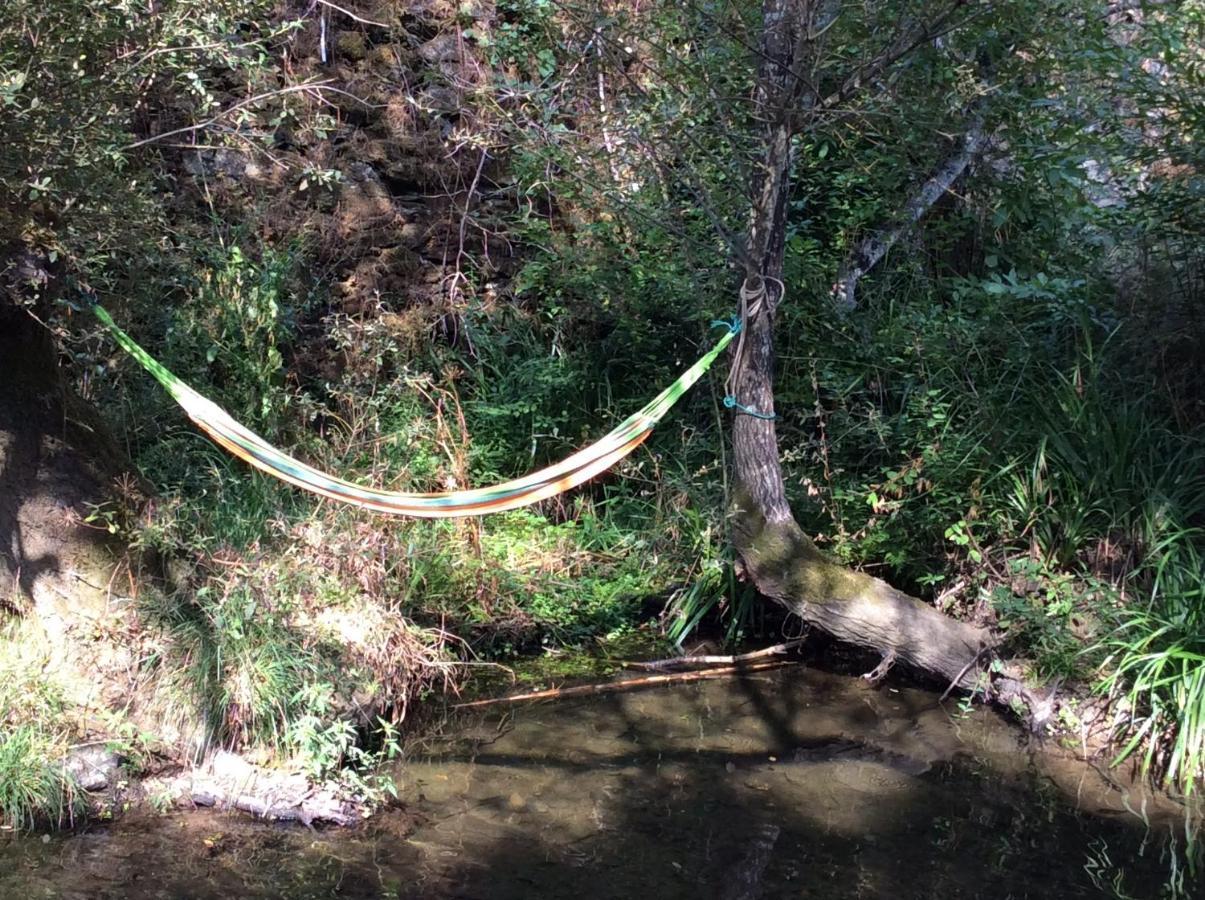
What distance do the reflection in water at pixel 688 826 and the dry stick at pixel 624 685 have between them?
75 mm

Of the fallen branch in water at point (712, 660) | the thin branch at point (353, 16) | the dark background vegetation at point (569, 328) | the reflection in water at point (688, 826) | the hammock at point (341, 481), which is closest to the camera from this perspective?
the reflection in water at point (688, 826)

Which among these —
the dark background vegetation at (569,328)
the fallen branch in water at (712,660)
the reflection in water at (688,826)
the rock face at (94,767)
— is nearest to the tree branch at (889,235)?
the dark background vegetation at (569,328)

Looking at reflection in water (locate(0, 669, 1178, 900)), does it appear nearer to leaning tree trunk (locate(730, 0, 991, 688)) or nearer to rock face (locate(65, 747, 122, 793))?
rock face (locate(65, 747, 122, 793))

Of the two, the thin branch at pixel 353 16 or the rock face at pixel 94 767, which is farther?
the thin branch at pixel 353 16

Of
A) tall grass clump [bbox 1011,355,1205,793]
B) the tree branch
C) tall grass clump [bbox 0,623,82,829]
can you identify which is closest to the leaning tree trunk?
tall grass clump [bbox 1011,355,1205,793]

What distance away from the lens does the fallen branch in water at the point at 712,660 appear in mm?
4676

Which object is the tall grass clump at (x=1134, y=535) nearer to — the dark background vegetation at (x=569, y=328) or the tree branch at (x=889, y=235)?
the dark background vegetation at (x=569, y=328)

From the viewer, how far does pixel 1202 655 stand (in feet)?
12.3

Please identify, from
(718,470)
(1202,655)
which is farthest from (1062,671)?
(718,470)

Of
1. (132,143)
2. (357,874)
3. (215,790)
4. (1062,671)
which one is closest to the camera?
(357,874)

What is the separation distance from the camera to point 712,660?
4715mm

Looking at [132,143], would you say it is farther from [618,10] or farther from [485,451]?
[485,451]

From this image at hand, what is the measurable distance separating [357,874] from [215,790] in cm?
60

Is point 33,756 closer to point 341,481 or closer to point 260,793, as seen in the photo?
point 260,793
